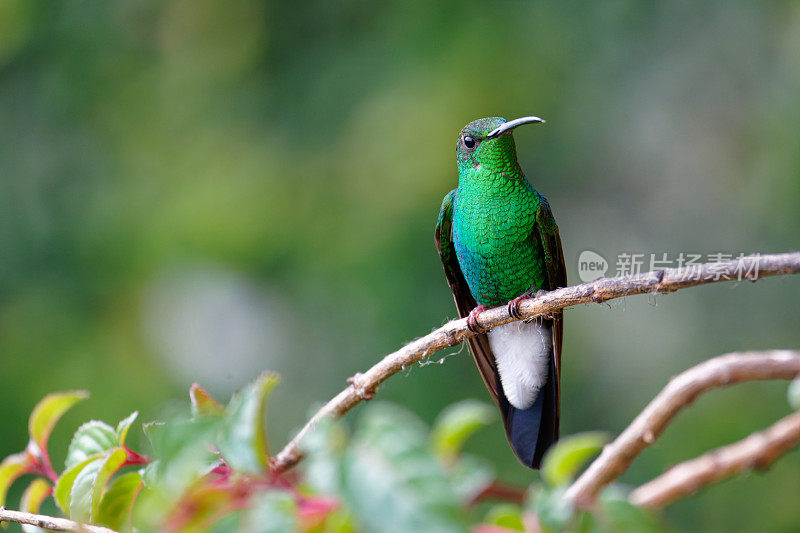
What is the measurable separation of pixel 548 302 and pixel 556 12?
4.17 m

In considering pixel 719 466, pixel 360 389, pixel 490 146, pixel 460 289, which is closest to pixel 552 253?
pixel 490 146

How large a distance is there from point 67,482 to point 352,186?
4.25 meters

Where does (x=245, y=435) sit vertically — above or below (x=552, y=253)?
above

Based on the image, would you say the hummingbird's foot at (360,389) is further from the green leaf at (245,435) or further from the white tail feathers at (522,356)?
the white tail feathers at (522,356)

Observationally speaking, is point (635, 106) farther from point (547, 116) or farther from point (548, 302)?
point (548, 302)

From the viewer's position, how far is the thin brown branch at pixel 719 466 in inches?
26.9

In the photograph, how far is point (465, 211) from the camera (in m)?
2.47

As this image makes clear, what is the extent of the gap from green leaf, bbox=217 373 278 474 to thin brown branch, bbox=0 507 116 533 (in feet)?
1.17

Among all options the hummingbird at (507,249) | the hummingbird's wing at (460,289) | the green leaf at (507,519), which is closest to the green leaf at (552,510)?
the green leaf at (507,519)

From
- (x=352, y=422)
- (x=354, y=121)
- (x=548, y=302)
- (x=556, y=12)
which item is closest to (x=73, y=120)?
(x=354, y=121)

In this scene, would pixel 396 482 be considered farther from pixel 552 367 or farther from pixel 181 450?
pixel 552 367

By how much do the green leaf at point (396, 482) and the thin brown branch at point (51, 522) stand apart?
0.52 meters

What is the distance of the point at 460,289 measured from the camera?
2844mm

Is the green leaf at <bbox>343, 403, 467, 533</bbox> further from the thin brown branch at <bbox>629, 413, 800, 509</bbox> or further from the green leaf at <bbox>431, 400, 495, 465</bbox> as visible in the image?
the thin brown branch at <bbox>629, 413, 800, 509</bbox>
